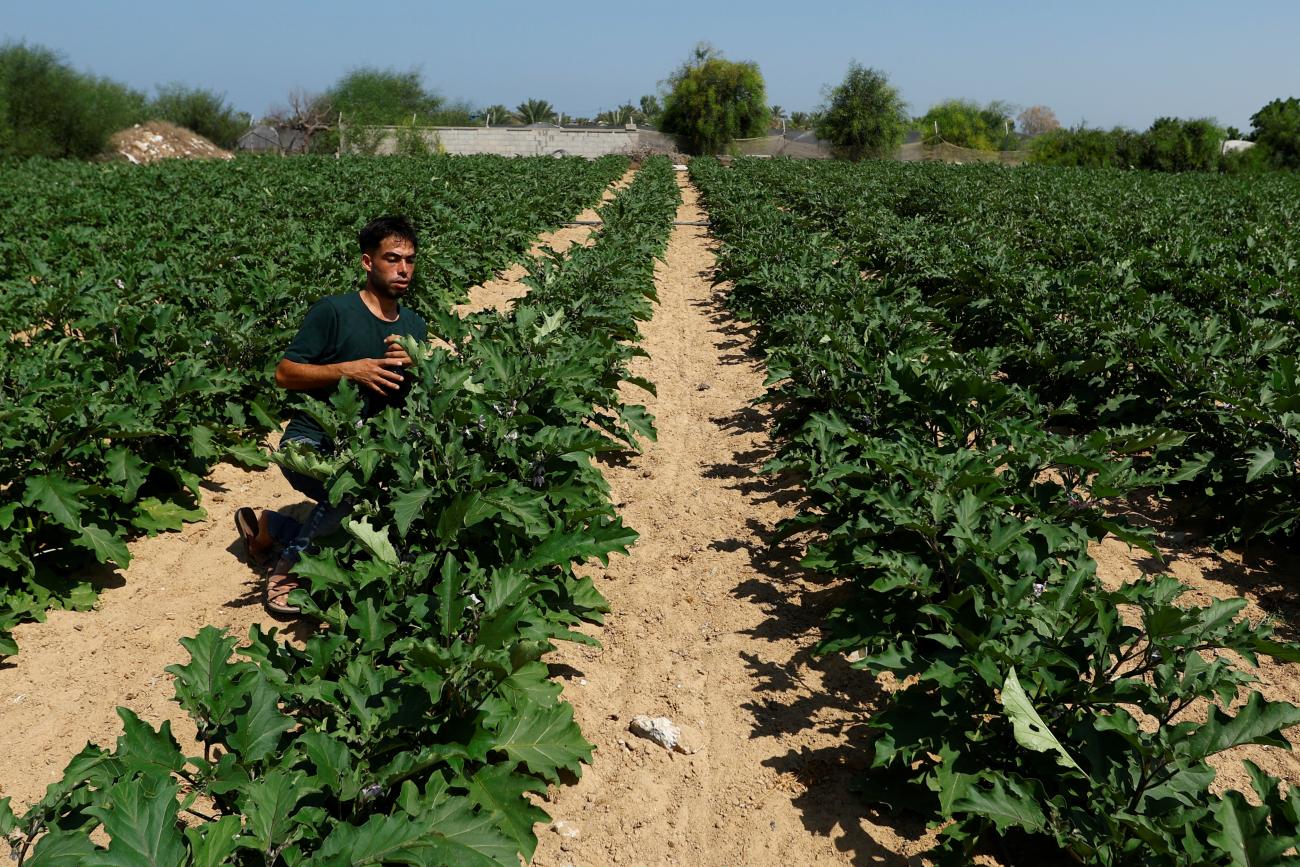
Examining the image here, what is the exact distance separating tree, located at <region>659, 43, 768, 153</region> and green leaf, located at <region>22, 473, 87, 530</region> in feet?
212

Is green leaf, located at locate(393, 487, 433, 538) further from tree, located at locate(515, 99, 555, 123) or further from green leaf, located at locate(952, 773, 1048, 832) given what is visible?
tree, located at locate(515, 99, 555, 123)

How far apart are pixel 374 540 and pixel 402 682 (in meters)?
0.72

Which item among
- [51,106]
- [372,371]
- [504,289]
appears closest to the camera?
[372,371]

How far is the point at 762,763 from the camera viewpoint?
3229 mm

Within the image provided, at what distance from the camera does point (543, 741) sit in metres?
2.76

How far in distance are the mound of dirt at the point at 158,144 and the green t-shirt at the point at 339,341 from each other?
151 ft

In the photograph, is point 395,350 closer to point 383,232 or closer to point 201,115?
point 383,232

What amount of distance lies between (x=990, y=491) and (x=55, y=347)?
488cm

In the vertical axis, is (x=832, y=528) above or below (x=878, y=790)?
above

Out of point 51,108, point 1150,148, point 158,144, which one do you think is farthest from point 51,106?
point 1150,148

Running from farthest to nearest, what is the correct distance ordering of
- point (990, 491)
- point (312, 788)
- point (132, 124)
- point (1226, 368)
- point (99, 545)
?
point (132, 124), point (1226, 368), point (99, 545), point (990, 491), point (312, 788)

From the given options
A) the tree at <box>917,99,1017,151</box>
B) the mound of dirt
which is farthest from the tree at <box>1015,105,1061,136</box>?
the mound of dirt

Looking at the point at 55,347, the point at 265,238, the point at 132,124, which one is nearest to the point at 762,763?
the point at 55,347

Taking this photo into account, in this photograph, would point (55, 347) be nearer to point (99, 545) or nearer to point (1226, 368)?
point (99, 545)
